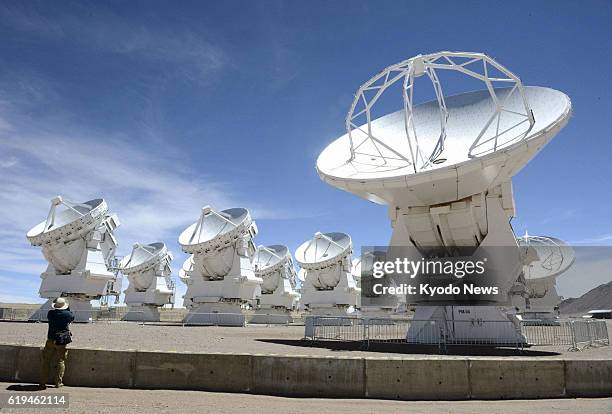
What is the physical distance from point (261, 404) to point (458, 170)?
1162 cm

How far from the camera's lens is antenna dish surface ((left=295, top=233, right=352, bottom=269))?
46.8 metres

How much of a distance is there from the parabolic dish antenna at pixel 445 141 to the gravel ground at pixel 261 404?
1001 centimetres

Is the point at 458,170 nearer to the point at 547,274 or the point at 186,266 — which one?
the point at 547,274

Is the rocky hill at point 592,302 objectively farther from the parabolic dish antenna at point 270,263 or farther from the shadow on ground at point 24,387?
the shadow on ground at point 24,387

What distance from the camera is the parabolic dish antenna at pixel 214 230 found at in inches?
1490

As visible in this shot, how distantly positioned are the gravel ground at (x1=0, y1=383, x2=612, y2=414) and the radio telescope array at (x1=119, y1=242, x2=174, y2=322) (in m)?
43.1

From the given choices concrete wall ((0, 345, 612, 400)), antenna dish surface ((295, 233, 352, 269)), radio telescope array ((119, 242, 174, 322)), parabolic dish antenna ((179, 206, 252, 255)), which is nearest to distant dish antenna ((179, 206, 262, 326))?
parabolic dish antenna ((179, 206, 252, 255))

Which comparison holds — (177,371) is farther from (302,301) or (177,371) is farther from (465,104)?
(302,301)

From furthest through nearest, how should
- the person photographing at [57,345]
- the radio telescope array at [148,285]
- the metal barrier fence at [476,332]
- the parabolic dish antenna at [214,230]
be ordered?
the radio telescope array at [148,285] < the parabolic dish antenna at [214,230] < the metal barrier fence at [476,332] < the person photographing at [57,345]

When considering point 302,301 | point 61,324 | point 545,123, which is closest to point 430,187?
point 545,123

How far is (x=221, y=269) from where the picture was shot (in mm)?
39062

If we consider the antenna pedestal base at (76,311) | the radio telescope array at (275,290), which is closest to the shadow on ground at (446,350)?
the antenna pedestal base at (76,311)

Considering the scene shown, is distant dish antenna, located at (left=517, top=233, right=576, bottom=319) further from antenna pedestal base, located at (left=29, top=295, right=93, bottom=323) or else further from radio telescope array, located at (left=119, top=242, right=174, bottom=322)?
antenna pedestal base, located at (left=29, top=295, right=93, bottom=323)

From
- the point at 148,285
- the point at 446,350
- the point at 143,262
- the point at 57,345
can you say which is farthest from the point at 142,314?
the point at 57,345
